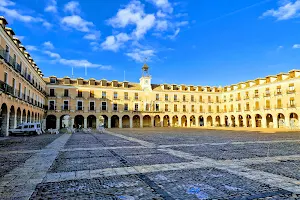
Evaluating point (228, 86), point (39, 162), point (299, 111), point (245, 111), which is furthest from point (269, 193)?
point (228, 86)

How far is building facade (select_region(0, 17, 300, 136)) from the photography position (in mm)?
36938

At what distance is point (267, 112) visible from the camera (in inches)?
1592

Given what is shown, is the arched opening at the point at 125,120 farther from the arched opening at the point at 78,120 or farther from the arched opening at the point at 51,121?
the arched opening at the point at 51,121

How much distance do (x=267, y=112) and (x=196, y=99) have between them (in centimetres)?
1627

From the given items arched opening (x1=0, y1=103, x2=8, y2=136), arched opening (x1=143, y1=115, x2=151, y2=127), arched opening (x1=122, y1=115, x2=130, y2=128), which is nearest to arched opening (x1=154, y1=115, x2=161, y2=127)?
arched opening (x1=143, y1=115, x2=151, y2=127)

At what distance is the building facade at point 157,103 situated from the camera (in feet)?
121

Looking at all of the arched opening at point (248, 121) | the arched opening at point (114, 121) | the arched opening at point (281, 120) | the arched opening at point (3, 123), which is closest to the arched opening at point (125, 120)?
the arched opening at point (114, 121)

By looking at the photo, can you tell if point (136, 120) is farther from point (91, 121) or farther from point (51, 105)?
point (51, 105)

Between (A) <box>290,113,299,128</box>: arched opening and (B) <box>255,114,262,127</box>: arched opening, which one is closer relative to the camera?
(A) <box>290,113,299,128</box>: arched opening

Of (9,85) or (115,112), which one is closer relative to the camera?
(9,85)

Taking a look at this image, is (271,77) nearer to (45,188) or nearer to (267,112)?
(267,112)

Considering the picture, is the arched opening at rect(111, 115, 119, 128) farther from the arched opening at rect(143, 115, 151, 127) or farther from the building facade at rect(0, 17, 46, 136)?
the building facade at rect(0, 17, 46, 136)

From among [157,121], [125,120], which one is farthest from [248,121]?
[125,120]

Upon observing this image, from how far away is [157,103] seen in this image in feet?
159
